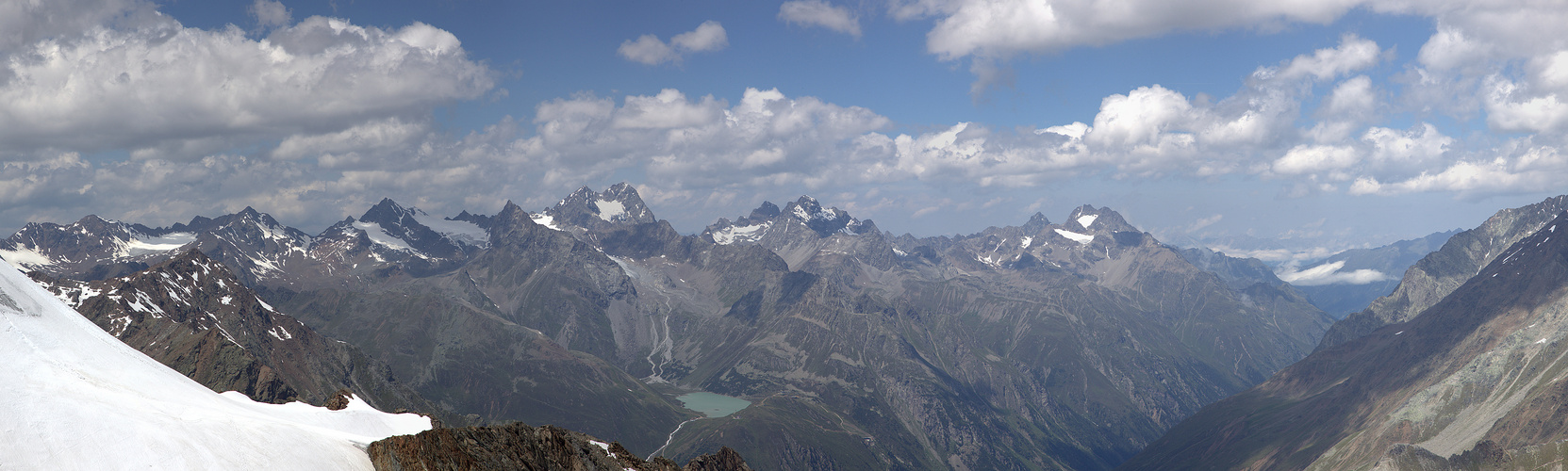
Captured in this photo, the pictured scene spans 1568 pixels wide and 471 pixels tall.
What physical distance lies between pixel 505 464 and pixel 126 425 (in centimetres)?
4318

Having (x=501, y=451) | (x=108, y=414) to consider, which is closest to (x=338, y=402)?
(x=501, y=451)

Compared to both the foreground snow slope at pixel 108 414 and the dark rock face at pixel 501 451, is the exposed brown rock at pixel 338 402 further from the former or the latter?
the foreground snow slope at pixel 108 414

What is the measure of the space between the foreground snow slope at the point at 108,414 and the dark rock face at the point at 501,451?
328 cm

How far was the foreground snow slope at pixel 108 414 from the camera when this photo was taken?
55906 mm

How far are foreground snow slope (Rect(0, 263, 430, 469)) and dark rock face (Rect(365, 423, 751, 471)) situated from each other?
3.28m

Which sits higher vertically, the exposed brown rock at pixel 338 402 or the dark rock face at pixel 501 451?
the exposed brown rock at pixel 338 402

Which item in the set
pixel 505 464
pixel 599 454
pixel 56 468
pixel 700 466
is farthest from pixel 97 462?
pixel 700 466

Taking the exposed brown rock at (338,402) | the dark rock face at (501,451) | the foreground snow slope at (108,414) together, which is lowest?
the dark rock face at (501,451)

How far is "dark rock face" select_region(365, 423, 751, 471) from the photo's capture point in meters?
80.7

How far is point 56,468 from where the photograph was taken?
53906 millimetres

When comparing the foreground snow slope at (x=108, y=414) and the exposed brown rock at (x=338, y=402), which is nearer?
the foreground snow slope at (x=108, y=414)

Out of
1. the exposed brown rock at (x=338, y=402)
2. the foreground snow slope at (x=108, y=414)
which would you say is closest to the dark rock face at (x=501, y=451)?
the foreground snow slope at (x=108, y=414)

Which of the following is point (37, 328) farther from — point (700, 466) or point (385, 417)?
point (700, 466)

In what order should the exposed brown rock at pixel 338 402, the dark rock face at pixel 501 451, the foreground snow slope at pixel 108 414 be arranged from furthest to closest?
1. the exposed brown rock at pixel 338 402
2. the dark rock face at pixel 501 451
3. the foreground snow slope at pixel 108 414
